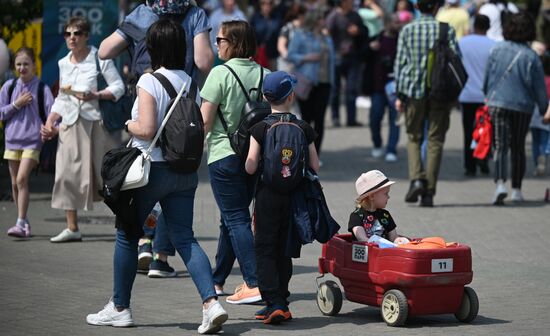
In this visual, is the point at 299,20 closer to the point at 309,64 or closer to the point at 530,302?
the point at 309,64

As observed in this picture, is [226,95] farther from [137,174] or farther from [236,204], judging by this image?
[137,174]

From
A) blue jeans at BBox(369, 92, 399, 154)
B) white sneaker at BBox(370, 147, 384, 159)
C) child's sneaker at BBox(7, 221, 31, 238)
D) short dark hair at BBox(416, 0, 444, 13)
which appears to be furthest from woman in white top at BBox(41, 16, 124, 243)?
white sneaker at BBox(370, 147, 384, 159)

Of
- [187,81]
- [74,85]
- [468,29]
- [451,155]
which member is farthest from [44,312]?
[468,29]

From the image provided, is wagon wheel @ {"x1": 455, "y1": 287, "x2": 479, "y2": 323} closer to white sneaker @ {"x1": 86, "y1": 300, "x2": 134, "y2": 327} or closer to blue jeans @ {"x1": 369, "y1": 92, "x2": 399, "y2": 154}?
white sneaker @ {"x1": 86, "y1": 300, "x2": 134, "y2": 327}

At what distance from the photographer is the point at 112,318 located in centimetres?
767

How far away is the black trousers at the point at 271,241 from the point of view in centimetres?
780

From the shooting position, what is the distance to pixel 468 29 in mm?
20578

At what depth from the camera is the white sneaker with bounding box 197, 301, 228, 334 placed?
7.34 meters

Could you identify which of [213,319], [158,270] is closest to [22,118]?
[158,270]

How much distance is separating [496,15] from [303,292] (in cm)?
1102

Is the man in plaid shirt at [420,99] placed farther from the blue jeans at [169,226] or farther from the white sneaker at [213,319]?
the white sneaker at [213,319]

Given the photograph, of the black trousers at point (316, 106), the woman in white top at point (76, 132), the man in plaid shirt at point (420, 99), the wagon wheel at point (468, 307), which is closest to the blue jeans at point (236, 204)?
the wagon wheel at point (468, 307)

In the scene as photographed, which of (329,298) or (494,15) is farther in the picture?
(494,15)

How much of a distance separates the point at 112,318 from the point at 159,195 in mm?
813
